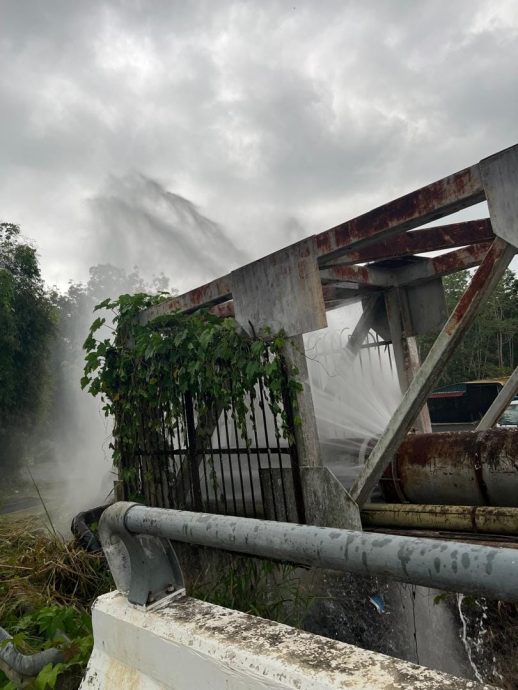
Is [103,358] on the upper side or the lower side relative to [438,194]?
lower

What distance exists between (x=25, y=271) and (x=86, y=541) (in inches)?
Answer: 703

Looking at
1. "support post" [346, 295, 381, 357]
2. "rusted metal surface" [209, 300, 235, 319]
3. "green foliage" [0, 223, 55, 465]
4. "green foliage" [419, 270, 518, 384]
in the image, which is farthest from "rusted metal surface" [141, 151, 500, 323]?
"green foliage" [419, 270, 518, 384]

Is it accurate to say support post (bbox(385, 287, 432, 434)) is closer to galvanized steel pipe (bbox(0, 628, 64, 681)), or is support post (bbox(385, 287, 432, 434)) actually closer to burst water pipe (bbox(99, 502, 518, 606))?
galvanized steel pipe (bbox(0, 628, 64, 681))

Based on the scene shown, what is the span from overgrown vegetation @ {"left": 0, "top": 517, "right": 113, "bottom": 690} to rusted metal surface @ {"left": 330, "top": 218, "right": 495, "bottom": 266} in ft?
11.4

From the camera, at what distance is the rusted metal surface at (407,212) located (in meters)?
3.15

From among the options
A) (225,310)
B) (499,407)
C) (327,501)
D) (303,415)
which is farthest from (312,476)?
(225,310)

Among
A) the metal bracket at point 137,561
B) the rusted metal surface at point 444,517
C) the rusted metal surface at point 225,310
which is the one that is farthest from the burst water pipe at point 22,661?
the rusted metal surface at point 225,310

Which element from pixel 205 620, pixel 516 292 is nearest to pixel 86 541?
pixel 205 620

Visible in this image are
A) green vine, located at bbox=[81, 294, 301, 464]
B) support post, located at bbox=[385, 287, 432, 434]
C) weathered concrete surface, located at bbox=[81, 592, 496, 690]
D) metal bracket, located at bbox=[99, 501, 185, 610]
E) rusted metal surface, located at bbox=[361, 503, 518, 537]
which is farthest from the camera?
support post, located at bbox=[385, 287, 432, 434]

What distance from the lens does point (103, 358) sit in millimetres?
5676

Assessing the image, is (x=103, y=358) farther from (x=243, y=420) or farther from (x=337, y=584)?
(x=337, y=584)

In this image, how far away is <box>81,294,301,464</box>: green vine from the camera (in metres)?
4.24

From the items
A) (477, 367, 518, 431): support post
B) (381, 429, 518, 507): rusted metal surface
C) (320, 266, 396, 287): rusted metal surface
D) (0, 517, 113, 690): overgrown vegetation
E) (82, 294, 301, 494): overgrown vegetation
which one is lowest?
(0, 517, 113, 690): overgrown vegetation

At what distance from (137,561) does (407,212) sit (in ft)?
9.02
